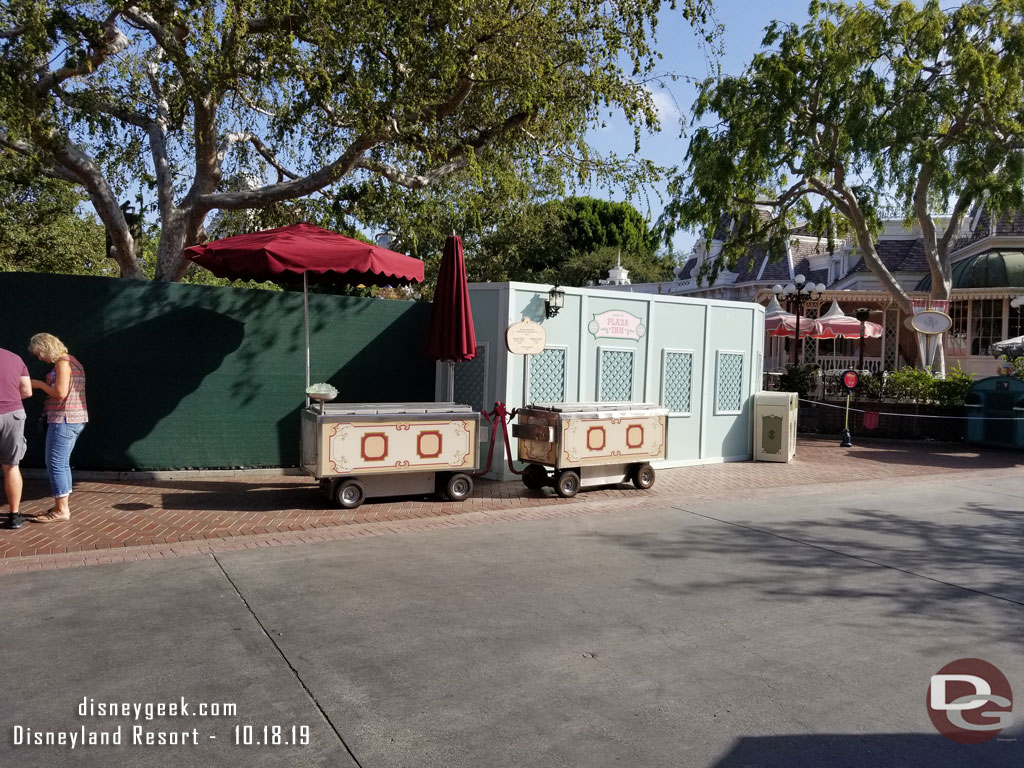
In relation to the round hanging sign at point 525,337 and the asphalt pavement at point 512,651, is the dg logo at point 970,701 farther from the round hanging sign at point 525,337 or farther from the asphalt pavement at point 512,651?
the round hanging sign at point 525,337

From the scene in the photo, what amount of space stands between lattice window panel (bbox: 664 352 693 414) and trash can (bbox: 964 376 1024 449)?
7.68 meters

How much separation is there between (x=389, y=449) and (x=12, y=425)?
3.44 metres

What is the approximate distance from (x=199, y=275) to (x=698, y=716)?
2967cm

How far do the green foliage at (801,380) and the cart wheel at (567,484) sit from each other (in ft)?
34.3

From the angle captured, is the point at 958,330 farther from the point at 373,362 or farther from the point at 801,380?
the point at 373,362

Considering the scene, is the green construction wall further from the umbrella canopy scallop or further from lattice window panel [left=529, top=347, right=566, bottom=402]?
lattice window panel [left=529, top=347, right=566, bottom=402]

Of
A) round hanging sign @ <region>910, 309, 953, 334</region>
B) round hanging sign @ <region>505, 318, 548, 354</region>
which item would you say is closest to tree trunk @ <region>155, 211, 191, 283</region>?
round hanging sign @ <region>505, 318, 548, 354</region>

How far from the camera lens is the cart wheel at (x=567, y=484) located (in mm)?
9375

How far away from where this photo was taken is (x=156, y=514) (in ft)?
25.3

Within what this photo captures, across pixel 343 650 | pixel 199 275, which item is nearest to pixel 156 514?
pixel 343 650

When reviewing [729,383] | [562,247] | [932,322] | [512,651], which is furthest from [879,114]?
[562,247]

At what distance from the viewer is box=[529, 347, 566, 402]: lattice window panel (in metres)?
10.5

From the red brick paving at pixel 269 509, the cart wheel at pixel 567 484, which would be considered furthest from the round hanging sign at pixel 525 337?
the red brick paving at pixel 269 509

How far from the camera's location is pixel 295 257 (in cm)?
851
